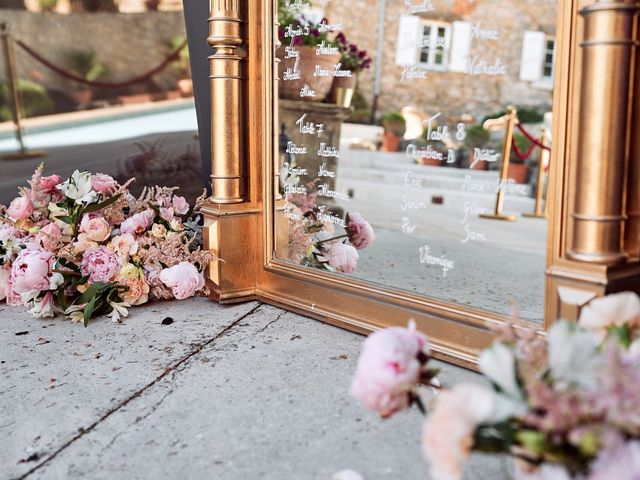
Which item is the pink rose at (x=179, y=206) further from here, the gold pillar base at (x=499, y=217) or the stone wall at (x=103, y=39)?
the stone wall at (x=103, y=39)

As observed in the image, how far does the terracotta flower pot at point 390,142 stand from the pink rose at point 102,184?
1047 millimetres

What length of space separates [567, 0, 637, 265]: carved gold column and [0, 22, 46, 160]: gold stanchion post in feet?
12.7

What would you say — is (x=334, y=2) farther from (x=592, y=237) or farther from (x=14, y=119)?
(x=14, y=119)

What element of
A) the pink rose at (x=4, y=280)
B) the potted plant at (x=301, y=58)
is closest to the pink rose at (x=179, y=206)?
the potted plant at (x=301, y=58)

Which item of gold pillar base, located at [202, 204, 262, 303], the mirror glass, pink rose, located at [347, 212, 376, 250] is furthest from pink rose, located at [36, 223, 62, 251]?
pink rose, located at [347, 212, 376, 250]

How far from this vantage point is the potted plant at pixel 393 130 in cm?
191

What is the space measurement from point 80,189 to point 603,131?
174 centimetres

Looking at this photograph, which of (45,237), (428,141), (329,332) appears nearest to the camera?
(428,141)

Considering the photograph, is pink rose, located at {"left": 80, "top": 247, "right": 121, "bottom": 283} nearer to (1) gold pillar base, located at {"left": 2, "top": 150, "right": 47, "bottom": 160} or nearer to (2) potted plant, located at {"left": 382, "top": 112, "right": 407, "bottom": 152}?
(2) potted plant, located at {"left": 382, "top": 112, "right": 407, "bottom": 152}

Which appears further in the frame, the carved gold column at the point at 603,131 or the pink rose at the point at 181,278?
the pink rose at the point at 181,278

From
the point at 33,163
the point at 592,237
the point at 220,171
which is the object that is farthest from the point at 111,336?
the point at 33,163

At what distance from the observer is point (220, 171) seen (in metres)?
2.31

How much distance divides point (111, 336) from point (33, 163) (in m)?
2.72

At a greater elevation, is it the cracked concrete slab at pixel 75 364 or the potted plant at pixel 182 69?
the potted plant at pixel 182 69
